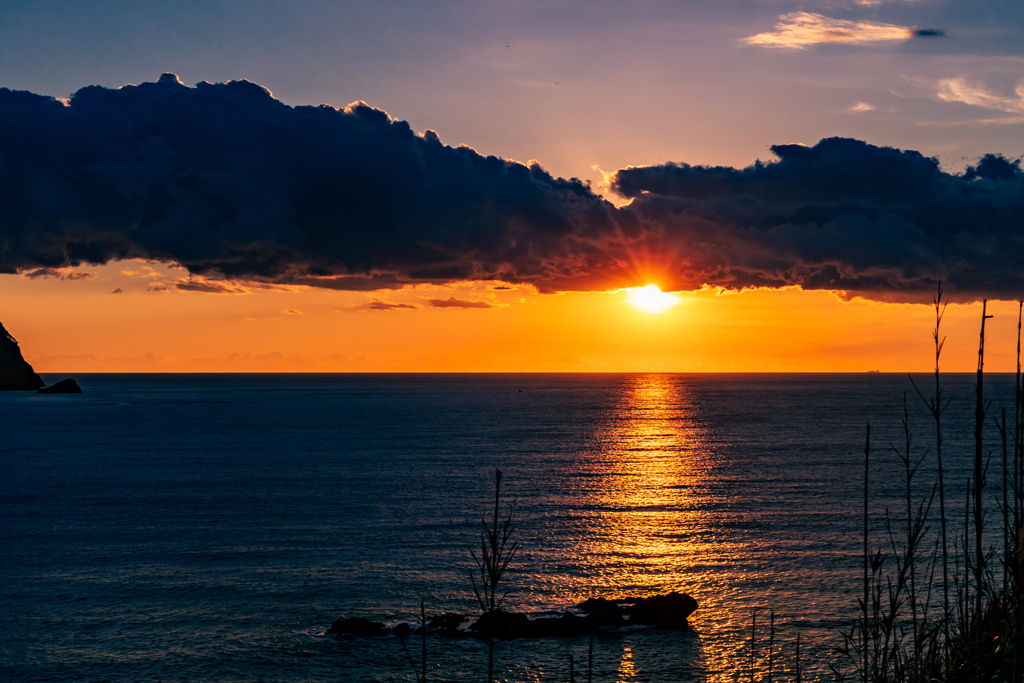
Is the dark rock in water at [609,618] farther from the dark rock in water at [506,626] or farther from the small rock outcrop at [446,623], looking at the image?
the small rock outcrop at [446,623]

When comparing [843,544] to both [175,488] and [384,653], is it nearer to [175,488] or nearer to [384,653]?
[384,653]

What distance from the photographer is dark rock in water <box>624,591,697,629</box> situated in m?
34.0

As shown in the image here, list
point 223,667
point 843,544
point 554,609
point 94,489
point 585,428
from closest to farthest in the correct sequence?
point 223,667 < point 554,609 < point 843,544 < point 94,489 < point 585,428

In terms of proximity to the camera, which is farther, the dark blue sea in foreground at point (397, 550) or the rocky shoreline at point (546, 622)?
the rocky shoreline at point (546, 622)

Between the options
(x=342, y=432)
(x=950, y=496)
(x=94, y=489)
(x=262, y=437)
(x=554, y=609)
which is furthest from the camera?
(x=342, y=432)

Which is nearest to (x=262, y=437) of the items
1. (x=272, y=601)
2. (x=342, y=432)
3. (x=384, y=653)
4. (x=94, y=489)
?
(x=342, y=432)

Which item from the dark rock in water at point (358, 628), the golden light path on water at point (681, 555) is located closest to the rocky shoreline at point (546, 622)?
the dark rock in water at point (358, 628)

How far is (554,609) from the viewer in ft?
118

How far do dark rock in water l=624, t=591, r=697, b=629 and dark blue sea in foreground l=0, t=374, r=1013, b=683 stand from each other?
31.6 inches

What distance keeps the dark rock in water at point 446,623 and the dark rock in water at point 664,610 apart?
826 centimetres

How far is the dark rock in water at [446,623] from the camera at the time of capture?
110 feet

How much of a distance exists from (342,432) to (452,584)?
103 m

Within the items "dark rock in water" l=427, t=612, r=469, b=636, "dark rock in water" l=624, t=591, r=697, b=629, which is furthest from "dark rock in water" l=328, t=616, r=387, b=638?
"dark rock in water" l=624, t=591, r=697, b=629

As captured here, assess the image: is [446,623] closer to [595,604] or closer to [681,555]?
[595,604]
